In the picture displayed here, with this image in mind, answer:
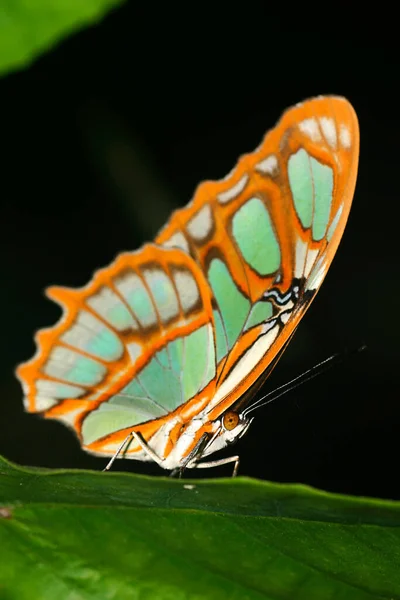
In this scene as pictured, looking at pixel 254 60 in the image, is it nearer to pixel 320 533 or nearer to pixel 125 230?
pixel 125 230

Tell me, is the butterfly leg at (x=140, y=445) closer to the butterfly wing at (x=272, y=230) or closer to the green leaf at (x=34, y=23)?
the butterfly wing at (x=272, y=230)

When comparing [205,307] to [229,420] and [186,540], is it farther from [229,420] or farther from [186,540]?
[186,540]

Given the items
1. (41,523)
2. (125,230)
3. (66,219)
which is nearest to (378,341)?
(125,230)

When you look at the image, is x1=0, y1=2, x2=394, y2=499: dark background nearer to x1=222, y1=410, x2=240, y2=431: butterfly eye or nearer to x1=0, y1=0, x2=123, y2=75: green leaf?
x1=222, y1=410, x2=240, y2=431: butterfly eye

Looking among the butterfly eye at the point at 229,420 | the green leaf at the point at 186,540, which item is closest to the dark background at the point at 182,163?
the butterfly eye at the point at 229,420

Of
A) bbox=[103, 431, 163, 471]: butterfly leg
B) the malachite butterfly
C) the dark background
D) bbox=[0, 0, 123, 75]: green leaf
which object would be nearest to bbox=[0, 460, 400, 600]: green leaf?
bbox=[0, 0, 123, 75]: green leaf

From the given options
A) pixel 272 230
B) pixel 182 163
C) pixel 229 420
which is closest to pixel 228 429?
pixel 229 420
